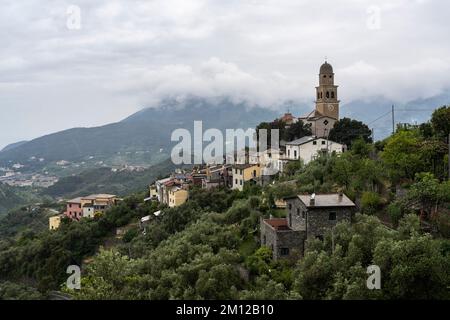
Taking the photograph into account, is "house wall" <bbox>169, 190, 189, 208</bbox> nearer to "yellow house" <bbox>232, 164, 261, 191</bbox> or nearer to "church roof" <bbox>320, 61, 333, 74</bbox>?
"yellow house" <bbox>232, 164, 261, 191</bbox>

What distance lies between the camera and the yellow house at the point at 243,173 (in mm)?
52312

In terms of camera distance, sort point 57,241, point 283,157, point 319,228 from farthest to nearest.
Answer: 1. point 57,241
2. point 283,157
3. point 319,228

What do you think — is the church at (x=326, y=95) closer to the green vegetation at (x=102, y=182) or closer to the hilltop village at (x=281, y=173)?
the hilltop village at (x=281, y=173)

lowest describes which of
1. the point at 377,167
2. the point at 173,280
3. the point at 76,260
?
the point at 76,260

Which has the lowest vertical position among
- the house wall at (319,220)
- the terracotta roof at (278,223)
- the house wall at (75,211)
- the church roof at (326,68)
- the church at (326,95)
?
the house wall at (75,211)

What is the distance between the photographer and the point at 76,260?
2151 inches

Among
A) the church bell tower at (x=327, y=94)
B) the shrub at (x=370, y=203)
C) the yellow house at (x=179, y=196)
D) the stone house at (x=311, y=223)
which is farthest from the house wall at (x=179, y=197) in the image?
the stone house at (x=311, y=223)

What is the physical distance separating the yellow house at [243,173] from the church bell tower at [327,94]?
1323cm

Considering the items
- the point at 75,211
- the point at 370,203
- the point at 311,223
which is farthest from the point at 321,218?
the point at 75,211
